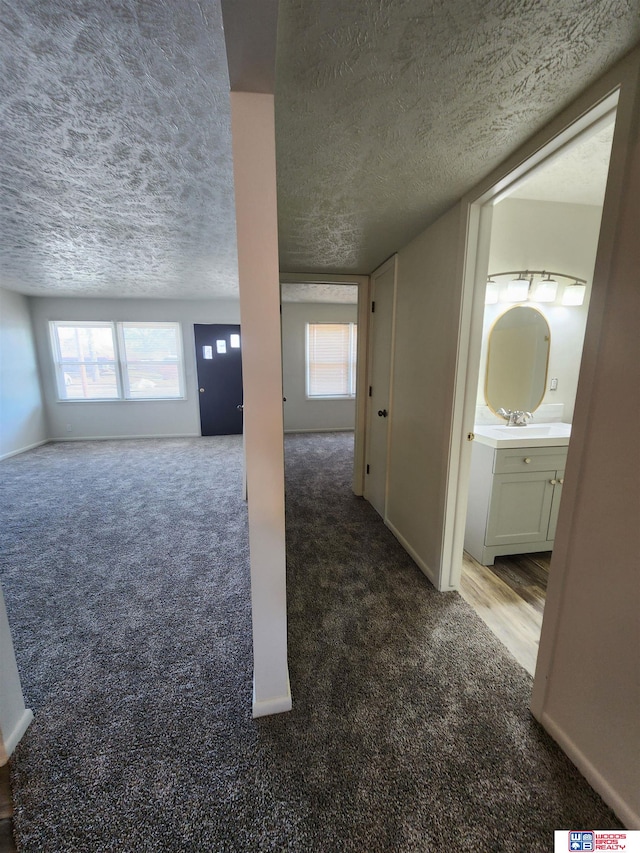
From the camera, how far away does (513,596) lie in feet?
6.40

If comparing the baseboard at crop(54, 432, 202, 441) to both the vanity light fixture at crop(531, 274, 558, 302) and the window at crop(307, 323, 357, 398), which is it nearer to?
the window at crop(307, 323, 357, 398)

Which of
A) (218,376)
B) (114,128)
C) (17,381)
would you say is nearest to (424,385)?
(114,128)

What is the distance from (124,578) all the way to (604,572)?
2502 mm

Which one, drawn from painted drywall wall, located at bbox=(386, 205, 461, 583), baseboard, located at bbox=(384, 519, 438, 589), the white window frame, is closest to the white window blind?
the white window frame

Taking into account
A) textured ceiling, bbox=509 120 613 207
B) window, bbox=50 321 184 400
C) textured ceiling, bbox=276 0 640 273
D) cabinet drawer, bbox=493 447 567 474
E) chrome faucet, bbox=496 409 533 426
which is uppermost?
textured ceiling, bbox=509 120 613 207

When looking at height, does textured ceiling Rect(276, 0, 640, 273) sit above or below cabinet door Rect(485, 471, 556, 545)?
above

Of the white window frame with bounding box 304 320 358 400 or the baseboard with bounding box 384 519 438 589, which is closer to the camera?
the baseboard with bounding box 384 519 438 589

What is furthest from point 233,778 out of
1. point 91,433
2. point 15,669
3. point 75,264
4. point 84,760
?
point 91,433

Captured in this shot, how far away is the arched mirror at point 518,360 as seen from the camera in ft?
8.06

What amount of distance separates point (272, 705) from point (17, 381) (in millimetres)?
5850

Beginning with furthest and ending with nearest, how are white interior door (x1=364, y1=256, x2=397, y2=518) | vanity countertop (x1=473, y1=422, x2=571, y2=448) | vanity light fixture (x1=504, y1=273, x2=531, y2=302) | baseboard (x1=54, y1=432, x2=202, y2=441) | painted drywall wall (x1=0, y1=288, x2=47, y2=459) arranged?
baseboard (x1=54, y1=432, x2=202, y2=441), painted drywall wall (x1=0, y1=288, x2=47, y2=459), white interior door (x1=364, y1=256, x2=397, y2=518), vanity light fixture (x1=504, y1=273, x2=531, y2=302), vanity countertop (x1=473, y1=422, x2=571, y2=448)

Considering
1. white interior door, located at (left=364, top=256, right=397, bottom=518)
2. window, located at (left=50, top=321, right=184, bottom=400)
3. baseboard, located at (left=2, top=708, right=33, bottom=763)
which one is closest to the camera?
baseboard, located at (left=2, top=708, right=33, bottom=763)

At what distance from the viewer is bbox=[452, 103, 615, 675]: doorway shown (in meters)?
1.95

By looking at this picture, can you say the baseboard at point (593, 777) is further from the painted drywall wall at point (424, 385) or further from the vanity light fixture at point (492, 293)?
the vanity light fixture at point (492, 293)
